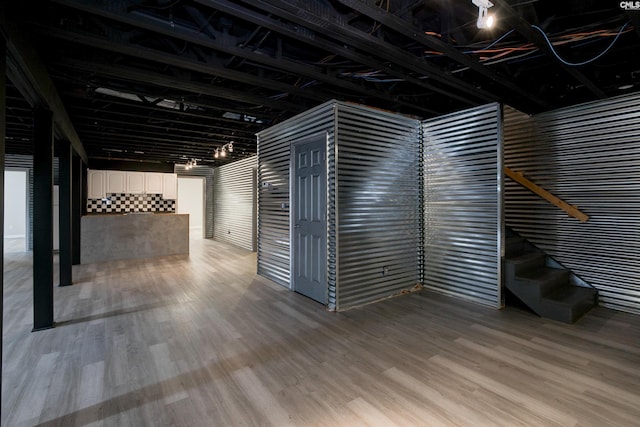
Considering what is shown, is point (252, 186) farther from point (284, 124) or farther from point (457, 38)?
point (457, 38)

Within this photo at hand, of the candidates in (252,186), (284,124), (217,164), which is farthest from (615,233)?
(217,164)

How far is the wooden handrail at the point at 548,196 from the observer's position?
4000 millimetres

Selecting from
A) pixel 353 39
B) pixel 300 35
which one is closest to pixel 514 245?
pixel 353 39

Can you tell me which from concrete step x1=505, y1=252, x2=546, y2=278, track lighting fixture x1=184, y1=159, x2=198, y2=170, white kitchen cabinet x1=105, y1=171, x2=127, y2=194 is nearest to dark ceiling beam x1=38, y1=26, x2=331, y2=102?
concrete step x1=505, y1=252, x2=546, y2=278

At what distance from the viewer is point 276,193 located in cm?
500

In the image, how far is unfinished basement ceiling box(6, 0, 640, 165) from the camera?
2.36 metres

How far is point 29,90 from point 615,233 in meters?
6.90

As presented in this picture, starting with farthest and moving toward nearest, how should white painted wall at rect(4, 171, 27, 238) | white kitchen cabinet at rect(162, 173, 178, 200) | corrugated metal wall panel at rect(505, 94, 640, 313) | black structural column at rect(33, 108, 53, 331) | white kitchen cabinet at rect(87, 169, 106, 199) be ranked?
white painted wall at rect(4, 171, 27, 238)
white kitchen cabinet at rect(162, 173, 178, 200)
white kitchen cabinet at rect(87, 169, 106, 199)
corrugated metal wall panel at rect(505, 94, 640, 313)
black structural column at rect(33, 108, 53, 331)

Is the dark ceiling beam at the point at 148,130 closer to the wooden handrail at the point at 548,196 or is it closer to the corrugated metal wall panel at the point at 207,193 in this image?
the corrugated metal wall panel at the point at 207,193

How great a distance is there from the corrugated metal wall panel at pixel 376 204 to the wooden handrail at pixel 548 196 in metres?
1.39

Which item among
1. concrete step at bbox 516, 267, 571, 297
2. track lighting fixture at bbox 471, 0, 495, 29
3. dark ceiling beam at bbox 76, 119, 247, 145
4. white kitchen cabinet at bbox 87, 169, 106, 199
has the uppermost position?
dark ceiling beam at bbox 76, 119, 247, 145

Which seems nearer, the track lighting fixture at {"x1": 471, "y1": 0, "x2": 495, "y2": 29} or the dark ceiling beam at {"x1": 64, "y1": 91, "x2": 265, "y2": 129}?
the track lighting fixture at {"x1": 471, "y1": 0, "x2": 495, "y2": 29}

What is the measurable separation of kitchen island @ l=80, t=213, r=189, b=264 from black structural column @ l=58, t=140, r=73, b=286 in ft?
7.27
